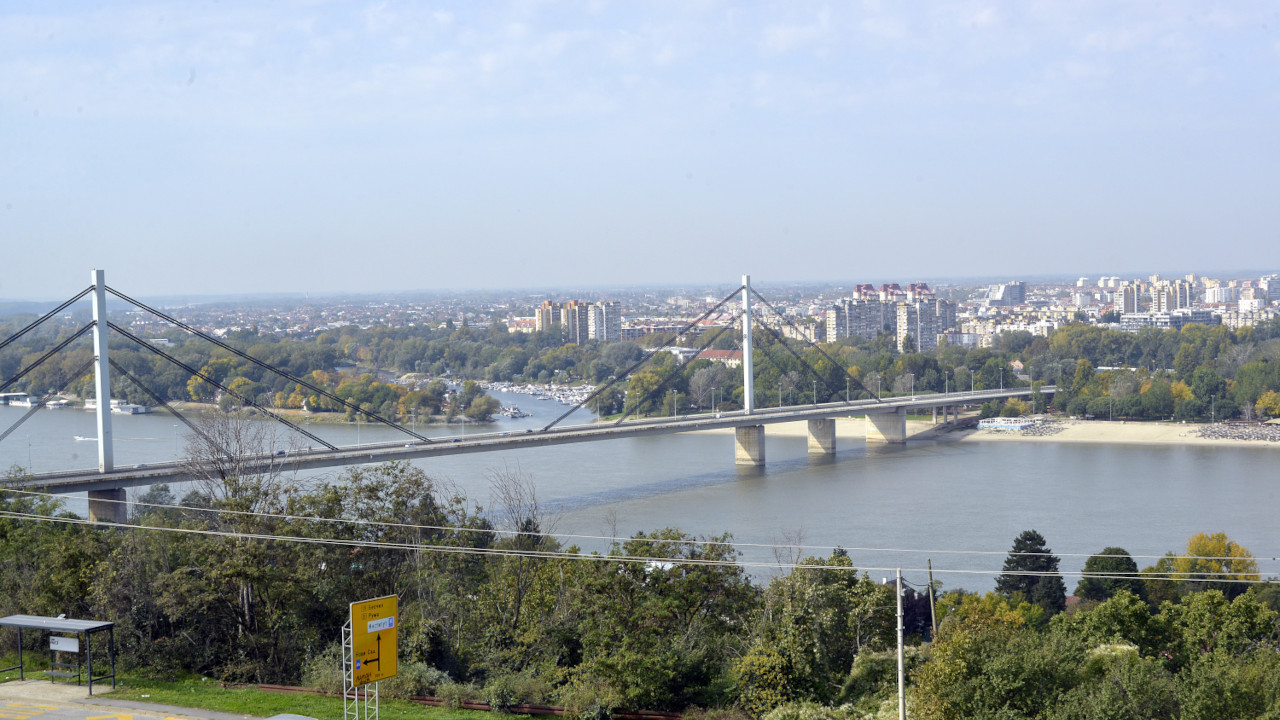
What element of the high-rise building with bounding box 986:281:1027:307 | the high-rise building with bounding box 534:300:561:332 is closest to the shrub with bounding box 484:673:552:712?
the high-rise building with bounding box 534:300:561:332

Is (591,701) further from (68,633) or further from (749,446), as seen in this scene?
(749,446)

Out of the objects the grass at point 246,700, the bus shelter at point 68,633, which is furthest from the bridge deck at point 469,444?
the grass at point 246,700

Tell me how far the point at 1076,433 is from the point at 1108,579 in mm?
14275

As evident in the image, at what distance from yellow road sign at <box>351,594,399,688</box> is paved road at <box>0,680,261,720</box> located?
1.87ft

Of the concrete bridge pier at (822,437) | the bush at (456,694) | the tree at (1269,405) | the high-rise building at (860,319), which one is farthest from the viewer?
the high-rise building at (860,319)

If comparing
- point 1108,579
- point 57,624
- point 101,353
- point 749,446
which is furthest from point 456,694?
point 749,446

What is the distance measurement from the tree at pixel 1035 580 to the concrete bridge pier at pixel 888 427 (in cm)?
1256

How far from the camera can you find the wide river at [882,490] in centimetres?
1056

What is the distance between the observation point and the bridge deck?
1176cm

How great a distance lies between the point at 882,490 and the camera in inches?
579

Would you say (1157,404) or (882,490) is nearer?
(882,490)

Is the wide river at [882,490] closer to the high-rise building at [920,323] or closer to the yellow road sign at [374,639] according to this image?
the yellow road sign at [374,639]

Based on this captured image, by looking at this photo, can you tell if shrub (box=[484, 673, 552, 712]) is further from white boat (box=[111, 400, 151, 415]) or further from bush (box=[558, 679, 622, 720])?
white boat (box=[111, 400, 151, 415])

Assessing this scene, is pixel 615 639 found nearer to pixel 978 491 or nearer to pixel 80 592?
pixel 80 592
